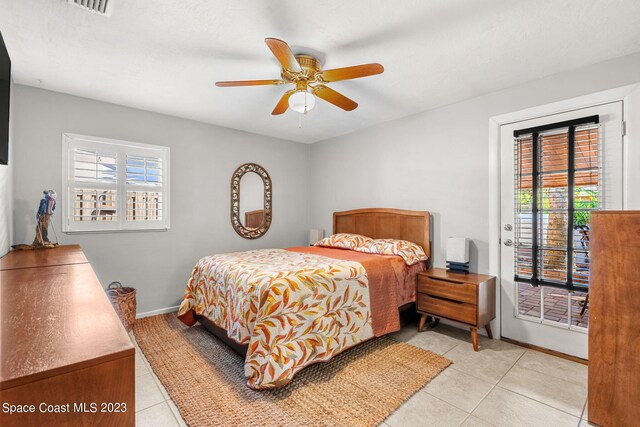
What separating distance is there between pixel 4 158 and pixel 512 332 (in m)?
4.21

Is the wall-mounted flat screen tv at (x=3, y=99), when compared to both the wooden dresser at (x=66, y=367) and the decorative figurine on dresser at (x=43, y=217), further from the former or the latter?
the wooden dresser at (x=66, y=367)

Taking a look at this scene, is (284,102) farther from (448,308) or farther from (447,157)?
(448,308)

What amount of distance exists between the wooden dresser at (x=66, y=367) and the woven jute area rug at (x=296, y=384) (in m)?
1.25

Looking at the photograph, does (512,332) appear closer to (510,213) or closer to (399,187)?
(510,213)

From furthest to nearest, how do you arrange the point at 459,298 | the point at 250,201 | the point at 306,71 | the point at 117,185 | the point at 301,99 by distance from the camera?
the point at 250,201 → the point at 117,185 → the point at 459,298 → the point at 301,99 → the point at 306,71

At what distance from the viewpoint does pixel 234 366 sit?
233 centimetres

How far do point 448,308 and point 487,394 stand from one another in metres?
0.87

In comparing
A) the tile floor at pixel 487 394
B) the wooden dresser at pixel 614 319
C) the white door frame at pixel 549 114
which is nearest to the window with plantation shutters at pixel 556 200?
the white door frame at pixel 549 114

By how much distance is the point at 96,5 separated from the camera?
173cm

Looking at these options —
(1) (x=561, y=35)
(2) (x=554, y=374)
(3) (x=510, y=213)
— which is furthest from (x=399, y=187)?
(2) (x=554, y=374)

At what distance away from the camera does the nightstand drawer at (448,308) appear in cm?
265

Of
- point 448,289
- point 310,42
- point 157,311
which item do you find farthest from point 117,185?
point 448,289

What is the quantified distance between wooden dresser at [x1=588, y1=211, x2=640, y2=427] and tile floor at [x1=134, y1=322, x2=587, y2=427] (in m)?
0.46

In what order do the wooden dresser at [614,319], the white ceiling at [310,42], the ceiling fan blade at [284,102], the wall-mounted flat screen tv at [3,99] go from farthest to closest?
the ceiling fan blade at [284,102]
the white ceiling at [310,42]
the wall-mounted flat screen tv at [3,99]
the wooden dresser at [614,319]
